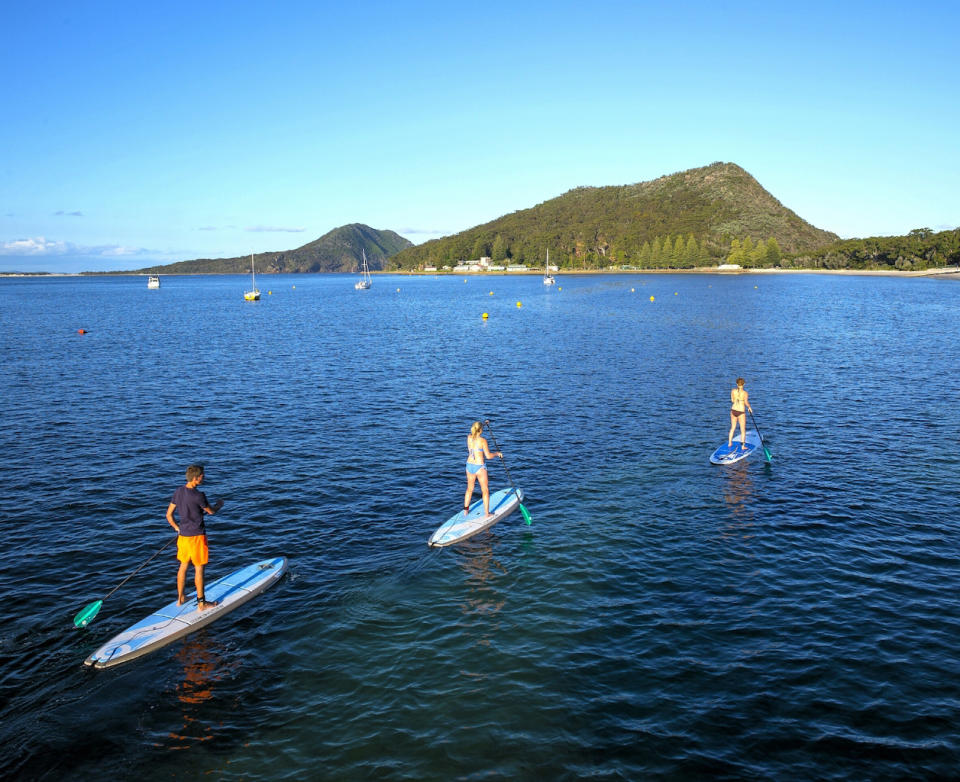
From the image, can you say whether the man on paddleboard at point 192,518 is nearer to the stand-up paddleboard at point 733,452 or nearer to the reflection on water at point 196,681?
the reflection on water at point 196,681

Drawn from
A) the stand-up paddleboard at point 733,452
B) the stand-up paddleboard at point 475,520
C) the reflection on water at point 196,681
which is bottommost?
the reflection on water at point 196,681

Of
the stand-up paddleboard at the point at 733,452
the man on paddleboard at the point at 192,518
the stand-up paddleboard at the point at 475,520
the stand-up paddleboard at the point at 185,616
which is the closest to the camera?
the stand-up paddleboard at the point at 185,616

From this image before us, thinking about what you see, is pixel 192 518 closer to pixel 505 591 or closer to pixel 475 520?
pixel 505 591

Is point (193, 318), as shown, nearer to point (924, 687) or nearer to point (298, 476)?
point (298, 476)

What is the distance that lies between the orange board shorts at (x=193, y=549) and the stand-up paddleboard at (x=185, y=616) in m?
1.33

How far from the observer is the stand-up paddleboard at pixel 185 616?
1418 centimetres

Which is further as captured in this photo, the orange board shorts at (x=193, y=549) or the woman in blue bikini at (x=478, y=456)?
the woman in blue bikini at (x=478, y=456)

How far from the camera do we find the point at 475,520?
20781 millimetres

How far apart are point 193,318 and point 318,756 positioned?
109 m

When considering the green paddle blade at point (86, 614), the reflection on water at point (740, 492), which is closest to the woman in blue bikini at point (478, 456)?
the reflection on water at point (740, 492)

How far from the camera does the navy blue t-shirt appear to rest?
14.6 m

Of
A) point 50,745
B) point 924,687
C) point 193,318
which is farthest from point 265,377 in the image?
point 193,318

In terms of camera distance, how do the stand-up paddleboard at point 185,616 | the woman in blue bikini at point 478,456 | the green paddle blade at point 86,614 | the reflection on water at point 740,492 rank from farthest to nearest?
1. the reflection on water at point 740,492
2. the woman in blue bikini at point 478,456
3. the green paddle blade at point 86,614
4. the stand-up paddleboard at point 185,616

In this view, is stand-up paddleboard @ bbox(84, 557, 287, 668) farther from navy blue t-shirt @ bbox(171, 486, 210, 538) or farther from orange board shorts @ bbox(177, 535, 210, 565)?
navy blue t-shirt @ bbox(171, 486, 210, 538)
